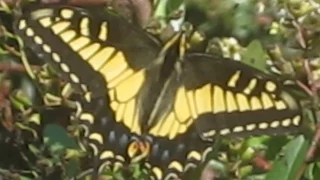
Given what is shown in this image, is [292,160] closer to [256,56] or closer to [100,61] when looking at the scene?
[256,56]

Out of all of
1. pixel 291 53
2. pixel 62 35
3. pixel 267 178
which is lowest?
pixel 267 178

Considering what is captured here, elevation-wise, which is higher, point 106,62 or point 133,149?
A: point 106,62

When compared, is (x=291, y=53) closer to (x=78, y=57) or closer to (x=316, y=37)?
(x=316, y=37)

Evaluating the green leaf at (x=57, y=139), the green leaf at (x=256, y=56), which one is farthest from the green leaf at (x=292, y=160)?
the green leaf at (x=57, y=139)

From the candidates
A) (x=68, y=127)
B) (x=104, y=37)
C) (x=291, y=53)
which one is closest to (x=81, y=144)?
(x=68, y=127)

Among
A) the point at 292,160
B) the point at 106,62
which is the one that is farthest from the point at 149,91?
the point at 292,160

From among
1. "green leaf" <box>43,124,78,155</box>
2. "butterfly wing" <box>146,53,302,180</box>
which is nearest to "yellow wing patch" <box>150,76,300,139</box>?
"butterfly wing" <box>146,53,302,180</box>

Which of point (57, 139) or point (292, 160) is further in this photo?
point (57, 139)
